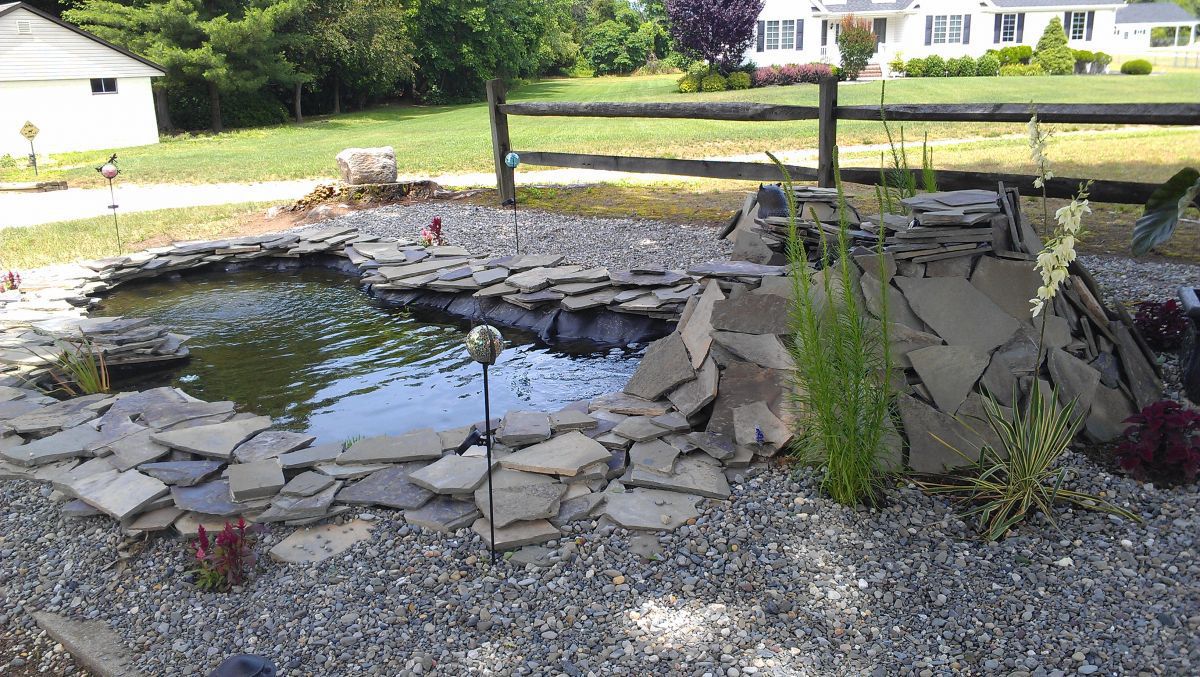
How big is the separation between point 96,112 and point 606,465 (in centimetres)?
2571

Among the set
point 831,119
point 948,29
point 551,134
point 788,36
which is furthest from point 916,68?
point 831,119

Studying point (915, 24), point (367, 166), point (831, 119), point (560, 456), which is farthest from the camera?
point (915, 24)

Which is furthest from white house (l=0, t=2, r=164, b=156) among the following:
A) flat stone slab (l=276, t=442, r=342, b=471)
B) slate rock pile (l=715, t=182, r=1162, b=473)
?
slate rock pile (l=715, t=182, r=1162, b=473)

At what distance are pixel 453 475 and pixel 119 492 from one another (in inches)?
55.4

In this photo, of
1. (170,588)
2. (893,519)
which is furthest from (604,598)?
(170,588)

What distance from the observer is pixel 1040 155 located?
3877 millimetres

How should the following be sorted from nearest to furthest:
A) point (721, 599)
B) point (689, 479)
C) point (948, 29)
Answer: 1. point (721, 599)
2. point (689, 479)
3. point (948, 29)

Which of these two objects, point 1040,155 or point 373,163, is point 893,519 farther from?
point 373,163

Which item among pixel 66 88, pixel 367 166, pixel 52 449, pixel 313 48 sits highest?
pixel 313 48

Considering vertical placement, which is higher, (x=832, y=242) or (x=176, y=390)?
(x=832, y=242)

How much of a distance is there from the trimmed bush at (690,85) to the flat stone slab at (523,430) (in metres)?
26.5

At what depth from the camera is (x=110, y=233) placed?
398 inches

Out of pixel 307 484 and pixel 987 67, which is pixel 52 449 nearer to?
pixel 307 484

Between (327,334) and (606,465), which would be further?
(327,334)
